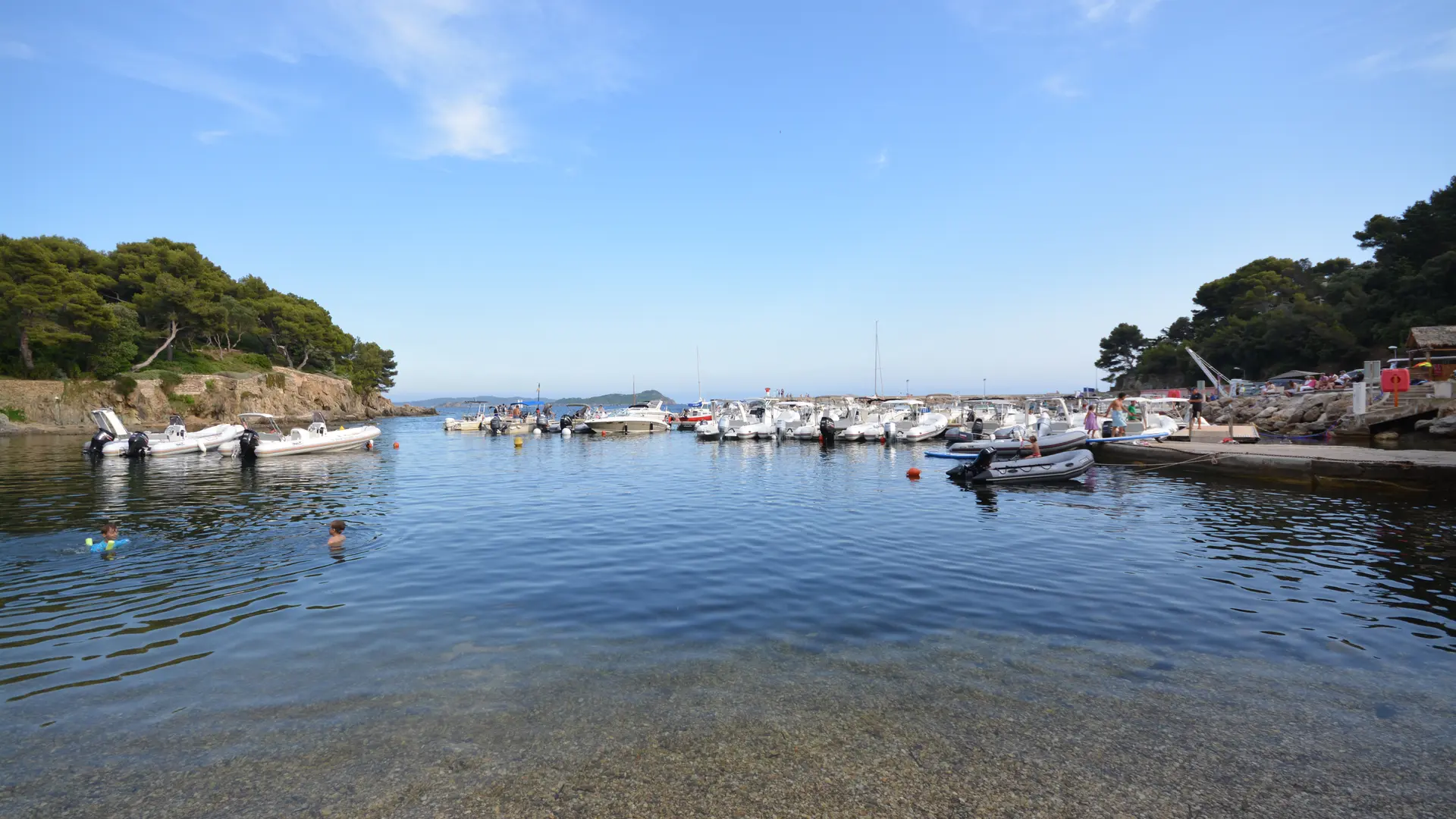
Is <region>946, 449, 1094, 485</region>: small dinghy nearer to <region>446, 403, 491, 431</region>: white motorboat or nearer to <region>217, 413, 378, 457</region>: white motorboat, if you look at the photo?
<region>217, 413, 378, 457</region>: white motorboat

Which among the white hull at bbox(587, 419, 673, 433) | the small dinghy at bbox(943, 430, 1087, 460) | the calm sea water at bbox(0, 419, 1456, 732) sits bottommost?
the calm sea water at bbox(0, 419, 1456, 732)

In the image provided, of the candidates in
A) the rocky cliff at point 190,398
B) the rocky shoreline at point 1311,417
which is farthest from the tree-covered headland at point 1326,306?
the rocky cliff at point 190,398

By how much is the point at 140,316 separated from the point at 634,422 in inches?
2088

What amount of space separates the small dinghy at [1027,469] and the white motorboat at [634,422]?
37.1 m

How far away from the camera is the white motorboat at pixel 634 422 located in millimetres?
55625

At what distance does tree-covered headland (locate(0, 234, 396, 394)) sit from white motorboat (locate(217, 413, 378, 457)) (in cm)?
3473

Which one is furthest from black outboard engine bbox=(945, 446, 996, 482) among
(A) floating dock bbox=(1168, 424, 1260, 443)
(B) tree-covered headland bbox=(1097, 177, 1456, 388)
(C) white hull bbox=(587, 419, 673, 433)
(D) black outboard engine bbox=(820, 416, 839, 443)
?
(B) tree-covered headland bbox=(1097, 177, 1456, 388)

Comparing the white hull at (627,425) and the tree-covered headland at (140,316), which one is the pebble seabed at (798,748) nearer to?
the white hull at (627,425)

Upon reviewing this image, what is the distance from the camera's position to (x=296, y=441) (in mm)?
34156

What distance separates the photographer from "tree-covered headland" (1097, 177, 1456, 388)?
152 ft

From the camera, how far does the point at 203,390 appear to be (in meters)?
63.3

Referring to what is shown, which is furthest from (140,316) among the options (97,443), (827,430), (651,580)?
(651,580)

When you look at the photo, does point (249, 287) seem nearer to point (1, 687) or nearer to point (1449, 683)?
point (1, 687)

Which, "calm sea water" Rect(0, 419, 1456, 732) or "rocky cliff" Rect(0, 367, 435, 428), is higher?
"rocky cliff" Rect(0, 367, 435, 428)
